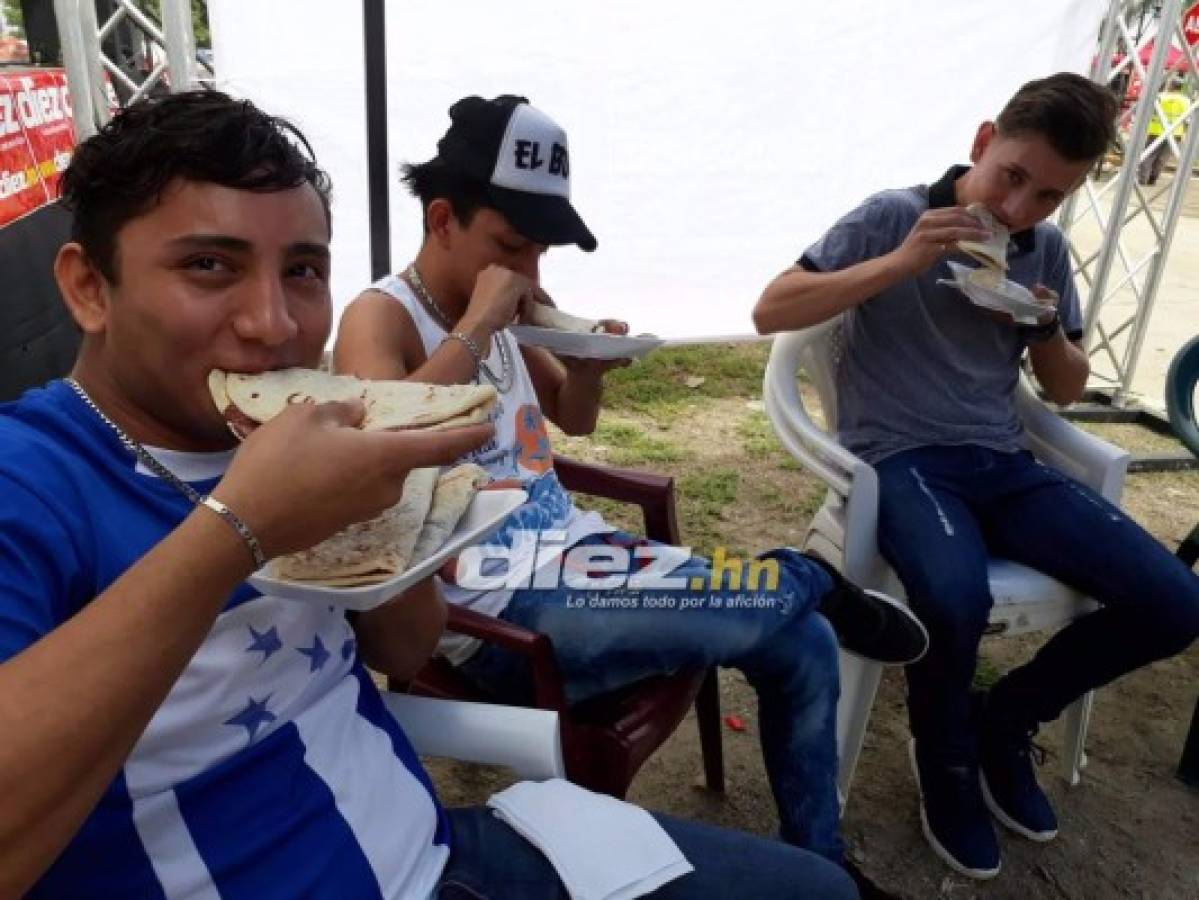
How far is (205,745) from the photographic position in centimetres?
100

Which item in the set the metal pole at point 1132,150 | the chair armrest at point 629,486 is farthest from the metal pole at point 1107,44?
the chair armrest at point 629,486

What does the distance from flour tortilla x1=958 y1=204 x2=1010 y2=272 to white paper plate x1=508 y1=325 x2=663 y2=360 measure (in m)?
0.85

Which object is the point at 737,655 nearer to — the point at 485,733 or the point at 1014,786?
the point at 485,733

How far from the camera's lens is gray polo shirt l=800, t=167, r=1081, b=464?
2.44 metres

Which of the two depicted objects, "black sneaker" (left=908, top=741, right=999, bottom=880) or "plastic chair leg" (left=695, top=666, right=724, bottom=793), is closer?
"black sneaker" (left=908, top=741, right=999, bottom=880)

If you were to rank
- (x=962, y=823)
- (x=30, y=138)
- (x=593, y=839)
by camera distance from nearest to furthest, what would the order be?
(x=593, y=839) < (x=962, y=823) < (x=30, y=138)

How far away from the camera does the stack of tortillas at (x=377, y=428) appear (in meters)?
0.92

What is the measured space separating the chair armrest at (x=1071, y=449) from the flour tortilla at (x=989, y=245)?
52cm

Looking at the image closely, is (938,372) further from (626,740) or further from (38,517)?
(38,517)

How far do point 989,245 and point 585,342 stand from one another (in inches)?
42.3

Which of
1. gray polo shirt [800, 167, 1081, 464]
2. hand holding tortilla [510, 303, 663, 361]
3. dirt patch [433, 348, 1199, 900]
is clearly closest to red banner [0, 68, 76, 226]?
hand holding tortilla [510, 303, 663, 361]

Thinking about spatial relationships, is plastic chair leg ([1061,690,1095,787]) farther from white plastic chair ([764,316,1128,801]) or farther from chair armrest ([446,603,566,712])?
chair armrest ([446,603,566,712])

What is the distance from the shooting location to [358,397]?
3.31 ft

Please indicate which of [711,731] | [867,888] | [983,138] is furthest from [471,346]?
[983,138]
